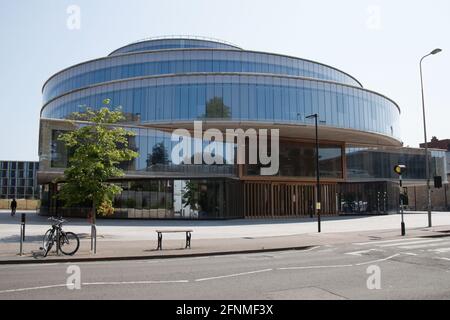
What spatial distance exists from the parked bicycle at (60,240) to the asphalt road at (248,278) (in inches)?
71.5

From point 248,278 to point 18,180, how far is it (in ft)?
477

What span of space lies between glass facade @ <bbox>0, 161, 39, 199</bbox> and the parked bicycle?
133153 mm

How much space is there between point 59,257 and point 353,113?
36765mm

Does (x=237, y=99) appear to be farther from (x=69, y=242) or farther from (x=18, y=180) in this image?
(x=18, y=180)

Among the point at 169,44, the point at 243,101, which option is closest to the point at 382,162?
the point at 243,101

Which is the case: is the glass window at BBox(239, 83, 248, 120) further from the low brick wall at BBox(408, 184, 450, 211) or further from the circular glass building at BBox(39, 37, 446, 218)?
the low brick wall at BBox(408, 184, 450, 211)

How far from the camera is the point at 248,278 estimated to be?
34.1 feet

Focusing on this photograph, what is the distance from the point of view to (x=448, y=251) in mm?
15742

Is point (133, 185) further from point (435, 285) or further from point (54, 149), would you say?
point (435, 285)

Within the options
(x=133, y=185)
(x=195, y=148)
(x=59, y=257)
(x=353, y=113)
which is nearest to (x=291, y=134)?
(x=353, y=113)

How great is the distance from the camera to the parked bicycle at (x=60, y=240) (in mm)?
14739

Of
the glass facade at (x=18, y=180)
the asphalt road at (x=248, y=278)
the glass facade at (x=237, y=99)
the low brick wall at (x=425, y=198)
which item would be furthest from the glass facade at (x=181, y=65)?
the glass facade at (x=18, y=180)

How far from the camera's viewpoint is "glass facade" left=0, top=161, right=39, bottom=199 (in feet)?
449

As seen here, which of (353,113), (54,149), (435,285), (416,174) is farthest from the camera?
(416,174)
